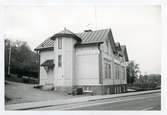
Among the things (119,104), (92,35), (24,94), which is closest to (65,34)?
(92,35)

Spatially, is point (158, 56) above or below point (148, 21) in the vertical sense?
below

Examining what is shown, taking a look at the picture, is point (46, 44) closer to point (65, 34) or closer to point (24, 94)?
point (65, 34)

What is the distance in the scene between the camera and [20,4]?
6.44 m

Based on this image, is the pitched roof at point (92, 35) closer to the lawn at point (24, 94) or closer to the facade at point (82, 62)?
the facade at point (82, 62)

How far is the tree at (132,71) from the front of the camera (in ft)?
21.2

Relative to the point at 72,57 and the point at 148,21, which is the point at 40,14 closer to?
the point at 72,57

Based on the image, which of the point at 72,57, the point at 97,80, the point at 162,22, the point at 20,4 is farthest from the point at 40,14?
the point at 162,22

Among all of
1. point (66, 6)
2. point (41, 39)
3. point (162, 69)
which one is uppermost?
point (66, 6)

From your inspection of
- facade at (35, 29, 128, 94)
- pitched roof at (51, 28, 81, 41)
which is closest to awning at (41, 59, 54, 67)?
facade at (35, 29, 128, 94)

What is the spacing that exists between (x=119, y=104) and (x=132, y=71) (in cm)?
46

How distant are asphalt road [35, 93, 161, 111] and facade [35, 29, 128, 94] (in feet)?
0.54

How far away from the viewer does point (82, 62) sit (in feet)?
21.4

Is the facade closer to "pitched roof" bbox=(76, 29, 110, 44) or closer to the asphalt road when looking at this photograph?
"pitched roof" bbox=(76, 29, 110, 44)

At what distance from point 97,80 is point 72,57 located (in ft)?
1.44
